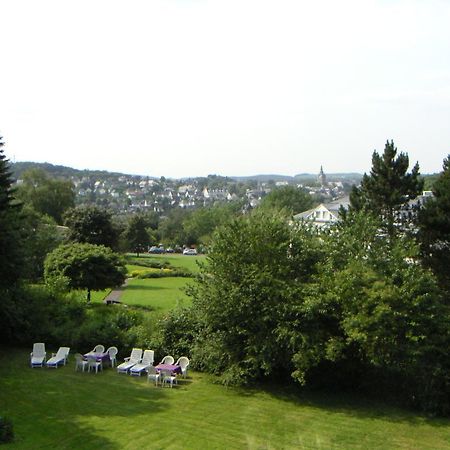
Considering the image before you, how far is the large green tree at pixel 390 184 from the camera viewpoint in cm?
2942

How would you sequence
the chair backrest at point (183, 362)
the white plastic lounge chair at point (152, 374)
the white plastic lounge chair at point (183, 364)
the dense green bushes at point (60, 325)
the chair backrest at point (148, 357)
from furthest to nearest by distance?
1. the dense green bushes at point (60, 325)
2. the chair backrest at point (148, 357)
3. the chair backrest at point (183, 362)
4. the white plastic lounge chair at point (183, 364)
5. the white plastic lounge chair at point (152, 374)

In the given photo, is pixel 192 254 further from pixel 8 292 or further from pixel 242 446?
pixel 242 446

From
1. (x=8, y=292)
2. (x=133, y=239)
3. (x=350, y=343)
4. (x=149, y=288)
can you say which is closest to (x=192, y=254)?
(x=133, y=239)

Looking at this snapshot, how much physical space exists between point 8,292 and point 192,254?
75.0 meters

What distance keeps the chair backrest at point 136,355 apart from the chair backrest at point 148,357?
20cm

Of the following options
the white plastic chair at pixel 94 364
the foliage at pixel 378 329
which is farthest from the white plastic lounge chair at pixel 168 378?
Answer: the foliage at pixel 378 329

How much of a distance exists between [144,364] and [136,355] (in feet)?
2.06

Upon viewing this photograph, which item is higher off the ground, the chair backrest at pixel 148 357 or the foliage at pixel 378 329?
the foliage at pixel 378 329

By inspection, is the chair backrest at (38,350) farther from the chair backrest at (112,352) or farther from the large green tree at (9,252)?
the large green tree at (9,252)

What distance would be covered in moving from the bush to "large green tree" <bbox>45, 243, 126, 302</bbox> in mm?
21373

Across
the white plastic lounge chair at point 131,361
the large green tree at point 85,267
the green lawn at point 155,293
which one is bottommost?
the green lawn at point 155,293

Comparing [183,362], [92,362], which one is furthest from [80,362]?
[183,362]

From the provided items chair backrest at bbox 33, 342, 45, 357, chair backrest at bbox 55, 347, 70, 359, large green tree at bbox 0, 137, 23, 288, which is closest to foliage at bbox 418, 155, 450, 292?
chair backrest at bbox 55, 347, 70, 359

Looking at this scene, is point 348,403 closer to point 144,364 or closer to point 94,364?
point 144,364
